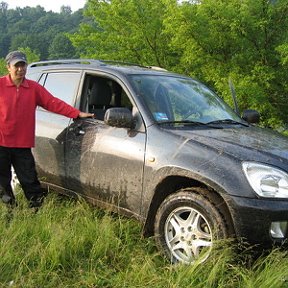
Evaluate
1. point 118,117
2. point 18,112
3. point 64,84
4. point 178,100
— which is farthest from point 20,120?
point 178,100

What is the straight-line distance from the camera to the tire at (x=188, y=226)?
11.3 ft

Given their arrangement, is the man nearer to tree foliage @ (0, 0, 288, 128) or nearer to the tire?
the tire

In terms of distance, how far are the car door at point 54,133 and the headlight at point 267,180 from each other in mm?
2214

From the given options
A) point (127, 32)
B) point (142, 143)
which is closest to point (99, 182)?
point (142, 143)

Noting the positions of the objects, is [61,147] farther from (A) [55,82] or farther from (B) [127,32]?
(B) [127,32]

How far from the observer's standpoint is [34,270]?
342 cm

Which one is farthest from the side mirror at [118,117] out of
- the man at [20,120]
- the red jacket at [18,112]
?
the red jacket at [18,112]

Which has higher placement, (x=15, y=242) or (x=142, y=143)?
(x=142, y=143)

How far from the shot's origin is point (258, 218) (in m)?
3.30

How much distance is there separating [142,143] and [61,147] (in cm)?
119

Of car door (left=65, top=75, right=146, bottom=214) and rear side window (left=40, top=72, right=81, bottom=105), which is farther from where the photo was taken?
rear side window (left=40, top=72, right=81, bottom=105)

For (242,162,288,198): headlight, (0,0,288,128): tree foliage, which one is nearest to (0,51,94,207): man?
(242,162,288,198): headlight

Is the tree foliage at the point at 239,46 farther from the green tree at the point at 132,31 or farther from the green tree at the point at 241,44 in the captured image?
the green tree at the point at 132,31

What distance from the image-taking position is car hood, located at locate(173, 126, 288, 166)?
3570 millimetres
